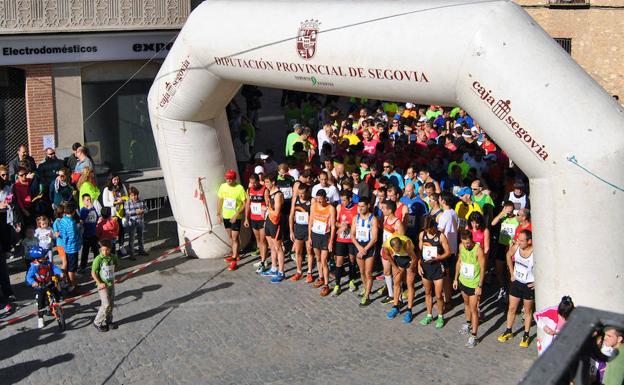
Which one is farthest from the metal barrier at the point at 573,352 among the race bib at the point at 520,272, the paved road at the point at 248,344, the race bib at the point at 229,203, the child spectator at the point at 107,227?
the race bib at the point at 229,203

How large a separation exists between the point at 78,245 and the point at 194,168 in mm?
2039

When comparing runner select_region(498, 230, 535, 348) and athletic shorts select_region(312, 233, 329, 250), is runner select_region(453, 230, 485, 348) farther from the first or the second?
athletic shorts select_region(312, 233, 329, 250)

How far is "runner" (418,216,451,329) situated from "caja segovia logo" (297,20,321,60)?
251cm

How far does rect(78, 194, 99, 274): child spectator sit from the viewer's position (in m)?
13.5

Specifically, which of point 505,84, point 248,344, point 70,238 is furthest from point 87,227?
point 505,84

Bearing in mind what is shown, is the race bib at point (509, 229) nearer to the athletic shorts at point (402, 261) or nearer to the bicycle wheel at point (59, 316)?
the athletic shorts at point (402, 261)

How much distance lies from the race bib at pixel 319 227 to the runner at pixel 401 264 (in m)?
1.05

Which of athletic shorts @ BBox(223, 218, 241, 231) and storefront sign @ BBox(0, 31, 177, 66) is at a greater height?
storefront sign @ BBox(0, 31, 177, 66)

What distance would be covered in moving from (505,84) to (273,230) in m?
5.02

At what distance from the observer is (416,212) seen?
41.0 ft

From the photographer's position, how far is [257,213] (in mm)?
13547

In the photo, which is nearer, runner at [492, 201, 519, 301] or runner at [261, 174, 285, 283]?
runner at [492, 201, 519, 301]

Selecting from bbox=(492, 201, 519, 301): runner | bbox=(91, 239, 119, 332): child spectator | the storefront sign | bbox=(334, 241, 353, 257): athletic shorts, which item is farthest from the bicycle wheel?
the storefront sign

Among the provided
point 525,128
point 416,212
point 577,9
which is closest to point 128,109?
point 416,212
